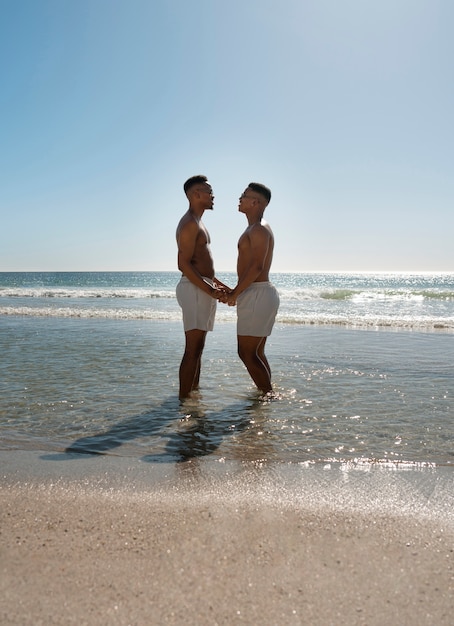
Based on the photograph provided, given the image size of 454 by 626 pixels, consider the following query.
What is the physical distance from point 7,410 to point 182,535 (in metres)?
2.86

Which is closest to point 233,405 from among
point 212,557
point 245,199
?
point 245,199

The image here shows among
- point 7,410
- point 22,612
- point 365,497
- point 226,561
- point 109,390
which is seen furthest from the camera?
point 109,390

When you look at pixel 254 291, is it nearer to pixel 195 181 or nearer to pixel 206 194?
pixel 206 194

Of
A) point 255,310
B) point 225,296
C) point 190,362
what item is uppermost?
point 225,296

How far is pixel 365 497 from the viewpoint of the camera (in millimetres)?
2527

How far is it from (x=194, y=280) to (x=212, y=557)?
134 inches

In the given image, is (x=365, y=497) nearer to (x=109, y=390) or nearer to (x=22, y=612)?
(x=22, y=612)

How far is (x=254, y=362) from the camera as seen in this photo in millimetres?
5059

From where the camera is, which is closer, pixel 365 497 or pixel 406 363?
pixel 365 497

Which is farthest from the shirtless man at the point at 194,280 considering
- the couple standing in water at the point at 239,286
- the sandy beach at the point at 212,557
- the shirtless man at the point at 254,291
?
the sandy beach at the point at 212,557

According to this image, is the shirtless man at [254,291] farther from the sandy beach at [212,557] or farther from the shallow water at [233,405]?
the sandy beach at [212,557]

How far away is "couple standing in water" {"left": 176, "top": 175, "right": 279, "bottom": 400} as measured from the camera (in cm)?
503

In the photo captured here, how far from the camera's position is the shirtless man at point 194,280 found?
5047 millimetres

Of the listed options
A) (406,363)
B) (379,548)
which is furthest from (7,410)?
(406,363)
